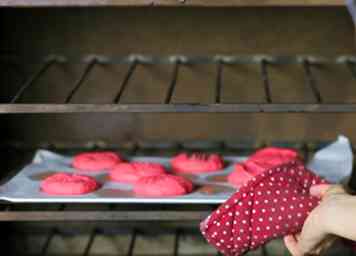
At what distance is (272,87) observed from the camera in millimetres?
1583

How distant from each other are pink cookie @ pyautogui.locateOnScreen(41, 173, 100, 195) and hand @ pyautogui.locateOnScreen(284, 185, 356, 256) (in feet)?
1.20

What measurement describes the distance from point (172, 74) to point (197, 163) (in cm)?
23

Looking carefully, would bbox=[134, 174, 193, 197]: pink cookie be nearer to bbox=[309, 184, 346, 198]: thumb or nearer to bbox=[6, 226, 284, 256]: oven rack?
bbox=[309, 184, 346, 198]: thumb

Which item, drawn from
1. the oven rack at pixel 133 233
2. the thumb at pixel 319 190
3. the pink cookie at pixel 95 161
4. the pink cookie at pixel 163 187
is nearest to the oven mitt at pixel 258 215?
the thumb at pixel 319 190

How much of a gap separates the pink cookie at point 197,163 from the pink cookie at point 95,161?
0.12m

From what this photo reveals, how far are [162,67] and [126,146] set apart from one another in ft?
0.64

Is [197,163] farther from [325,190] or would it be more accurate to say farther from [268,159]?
[325,190]

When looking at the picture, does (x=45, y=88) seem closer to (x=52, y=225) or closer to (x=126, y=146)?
(x=126, y=146)

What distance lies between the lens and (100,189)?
1.36 m

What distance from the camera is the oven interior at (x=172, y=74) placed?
156cm

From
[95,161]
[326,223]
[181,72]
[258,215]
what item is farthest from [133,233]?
[326,223]

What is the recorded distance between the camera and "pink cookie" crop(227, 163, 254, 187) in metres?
1.35

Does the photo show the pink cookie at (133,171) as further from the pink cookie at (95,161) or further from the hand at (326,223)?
the hand at (326,223)

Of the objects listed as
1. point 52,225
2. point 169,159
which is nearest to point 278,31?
point 169,159
